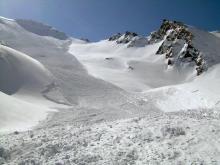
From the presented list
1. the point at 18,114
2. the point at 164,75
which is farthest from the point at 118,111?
the point at 164,75

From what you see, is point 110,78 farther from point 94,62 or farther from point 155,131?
point 155,131

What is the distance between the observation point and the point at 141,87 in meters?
52.6

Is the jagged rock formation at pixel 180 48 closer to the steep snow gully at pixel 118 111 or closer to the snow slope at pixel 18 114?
the steep snow gully at pixel 118 111

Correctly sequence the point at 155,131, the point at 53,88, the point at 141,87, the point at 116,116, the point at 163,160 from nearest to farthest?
the point at 163,160, the point at 155,131, the point at 116,116, the point at 53,88, the point at 141,87

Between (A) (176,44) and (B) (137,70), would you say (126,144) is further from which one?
(A) (176,44)

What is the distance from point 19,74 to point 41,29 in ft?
485

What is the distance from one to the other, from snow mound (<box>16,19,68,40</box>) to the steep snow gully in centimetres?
9817

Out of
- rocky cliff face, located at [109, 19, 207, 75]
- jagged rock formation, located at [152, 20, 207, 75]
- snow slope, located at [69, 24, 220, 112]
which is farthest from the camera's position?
rocky cliff face, located at [109, 19, 207, 75]

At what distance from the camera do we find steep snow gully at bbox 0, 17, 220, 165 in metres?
15.7

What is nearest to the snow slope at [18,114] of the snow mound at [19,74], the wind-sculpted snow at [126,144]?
the wind-sculpted snow at [126,144]

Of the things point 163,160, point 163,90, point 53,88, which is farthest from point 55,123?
point 163,90

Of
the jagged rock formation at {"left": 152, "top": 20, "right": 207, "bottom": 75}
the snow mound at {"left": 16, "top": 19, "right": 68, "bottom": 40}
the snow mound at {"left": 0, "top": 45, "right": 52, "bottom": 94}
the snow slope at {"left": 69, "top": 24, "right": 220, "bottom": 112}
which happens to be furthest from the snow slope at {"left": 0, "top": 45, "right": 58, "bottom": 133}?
the snow mound at {"left": 16, "top": 19, "right": 68, "bottom": 40}

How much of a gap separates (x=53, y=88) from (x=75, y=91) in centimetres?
287

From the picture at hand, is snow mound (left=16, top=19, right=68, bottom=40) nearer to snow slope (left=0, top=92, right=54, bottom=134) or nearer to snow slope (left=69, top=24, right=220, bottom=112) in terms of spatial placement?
snow slope (left=69, top=24, right=220, bottom=112)
